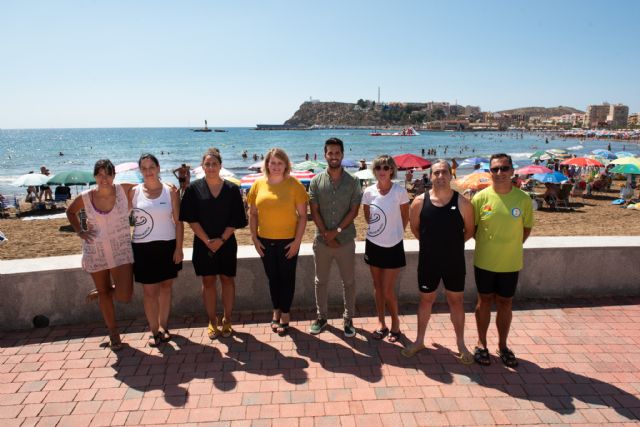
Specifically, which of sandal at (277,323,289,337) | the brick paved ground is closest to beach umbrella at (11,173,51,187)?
the brick paved ground

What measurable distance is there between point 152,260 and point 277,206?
3.50 feet

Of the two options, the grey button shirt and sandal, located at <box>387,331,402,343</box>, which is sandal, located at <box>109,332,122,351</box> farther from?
sandal, located at <box>387,331,402,343</box>

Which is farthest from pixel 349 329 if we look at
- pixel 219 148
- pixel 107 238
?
pixel 219 148

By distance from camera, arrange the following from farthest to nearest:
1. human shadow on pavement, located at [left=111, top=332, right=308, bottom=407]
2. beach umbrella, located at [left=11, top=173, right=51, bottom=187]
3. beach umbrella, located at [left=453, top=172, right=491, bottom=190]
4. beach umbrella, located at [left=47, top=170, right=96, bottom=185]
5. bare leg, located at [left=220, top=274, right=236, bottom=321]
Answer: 1. beach umbrella, located at [left=11, top=173, right=51, bottom=187]
2. beach umbrella, located at [left=47, top=170, right=96, bottom=185]
3. beach umbrella, located at [left=453, top=172, right=491, bottom=190]
4. bare leg, located at [left=220, top=274, right=236, bottom=321]
5. human shadow on pavement, located at [left=111, top=332, right=308, bottom=407]

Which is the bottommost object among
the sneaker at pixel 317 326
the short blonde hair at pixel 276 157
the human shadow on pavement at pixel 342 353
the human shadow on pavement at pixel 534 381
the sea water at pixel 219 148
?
the sea water at pixel 219 148

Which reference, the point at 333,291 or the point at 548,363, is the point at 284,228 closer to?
the point at 333,291

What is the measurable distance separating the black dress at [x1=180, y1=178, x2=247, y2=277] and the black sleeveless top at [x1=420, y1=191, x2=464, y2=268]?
4.69 ft

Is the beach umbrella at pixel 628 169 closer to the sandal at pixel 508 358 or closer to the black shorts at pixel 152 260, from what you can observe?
the sandal at pixel 508 358

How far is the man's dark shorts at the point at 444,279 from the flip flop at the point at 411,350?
17.4 inches

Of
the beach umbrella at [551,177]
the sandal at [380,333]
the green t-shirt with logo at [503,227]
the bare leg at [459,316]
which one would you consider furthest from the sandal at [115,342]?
the beach umbrella at [551,177]

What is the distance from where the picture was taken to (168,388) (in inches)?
109

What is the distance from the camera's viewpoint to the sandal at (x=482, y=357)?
304cm

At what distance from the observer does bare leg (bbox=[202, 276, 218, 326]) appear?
3.51m

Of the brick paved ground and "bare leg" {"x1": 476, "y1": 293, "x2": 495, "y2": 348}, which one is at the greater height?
"bare leg" {"x1": 476, "y1": 293, "x2": 495, "y2": 348}
